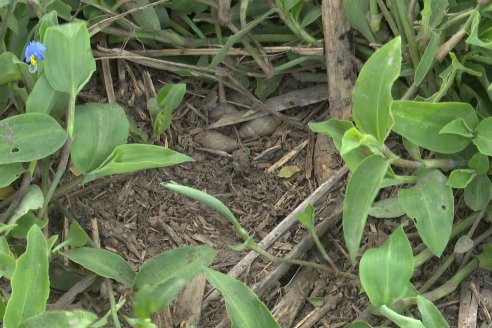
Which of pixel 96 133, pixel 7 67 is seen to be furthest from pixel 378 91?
pixel 7 67

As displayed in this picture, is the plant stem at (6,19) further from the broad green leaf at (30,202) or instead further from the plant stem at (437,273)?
the plant stem at (437,273)

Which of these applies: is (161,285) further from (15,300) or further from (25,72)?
(25,72)

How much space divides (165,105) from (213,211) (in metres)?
0.32

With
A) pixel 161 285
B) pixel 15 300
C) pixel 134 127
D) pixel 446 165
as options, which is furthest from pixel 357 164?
pixel 15 300

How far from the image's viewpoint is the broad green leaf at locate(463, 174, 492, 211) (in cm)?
197

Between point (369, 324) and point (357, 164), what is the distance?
15.1 inches

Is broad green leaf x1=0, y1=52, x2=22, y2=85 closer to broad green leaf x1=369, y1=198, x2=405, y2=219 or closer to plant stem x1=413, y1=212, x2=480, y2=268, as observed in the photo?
broad green leaf x1=369, y1=198, x2=405, y2=219

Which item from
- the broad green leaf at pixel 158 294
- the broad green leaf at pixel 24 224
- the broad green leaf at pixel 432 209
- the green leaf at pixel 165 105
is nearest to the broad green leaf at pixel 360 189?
the broad green leaf at pixel 432 209

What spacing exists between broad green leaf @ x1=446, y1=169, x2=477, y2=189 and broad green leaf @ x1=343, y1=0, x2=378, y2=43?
47 cm

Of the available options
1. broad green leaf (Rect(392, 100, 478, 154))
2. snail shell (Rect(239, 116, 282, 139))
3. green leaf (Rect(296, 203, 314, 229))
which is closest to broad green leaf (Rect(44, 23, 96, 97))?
snail shell (Rect(239, 116, 282, 139))

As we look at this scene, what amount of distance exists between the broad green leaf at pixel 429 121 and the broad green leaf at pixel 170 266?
1.83ft

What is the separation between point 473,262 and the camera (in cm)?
200

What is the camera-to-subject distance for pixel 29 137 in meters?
2.00

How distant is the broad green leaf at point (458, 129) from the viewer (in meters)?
1.87
